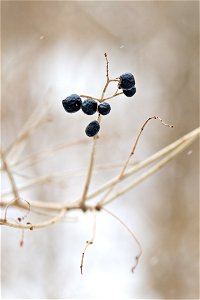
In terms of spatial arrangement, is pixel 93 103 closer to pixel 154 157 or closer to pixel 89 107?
pixel 89 107

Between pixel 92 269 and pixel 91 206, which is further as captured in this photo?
pixel 92 269

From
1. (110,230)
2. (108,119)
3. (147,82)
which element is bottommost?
(110,230)

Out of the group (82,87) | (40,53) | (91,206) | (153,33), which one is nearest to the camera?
(91,206)

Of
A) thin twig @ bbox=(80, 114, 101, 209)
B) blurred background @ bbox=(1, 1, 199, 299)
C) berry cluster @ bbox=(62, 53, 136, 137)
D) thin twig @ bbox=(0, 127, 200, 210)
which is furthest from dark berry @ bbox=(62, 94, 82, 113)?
blurred background @ bbox=(1, 1, 199, 299)

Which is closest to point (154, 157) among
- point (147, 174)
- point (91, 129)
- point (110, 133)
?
point (147, 174)

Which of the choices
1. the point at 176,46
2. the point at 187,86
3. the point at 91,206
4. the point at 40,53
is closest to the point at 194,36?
the point at 176,46

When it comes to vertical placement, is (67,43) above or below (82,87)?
above

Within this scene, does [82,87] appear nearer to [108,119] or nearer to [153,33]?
[108,119]

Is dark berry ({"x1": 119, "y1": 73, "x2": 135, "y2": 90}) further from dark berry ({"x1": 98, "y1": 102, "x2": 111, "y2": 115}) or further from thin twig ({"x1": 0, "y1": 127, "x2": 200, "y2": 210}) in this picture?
thin twig ({"x1": 0, "y1": 127, "x2": 200, "y2": 210})
